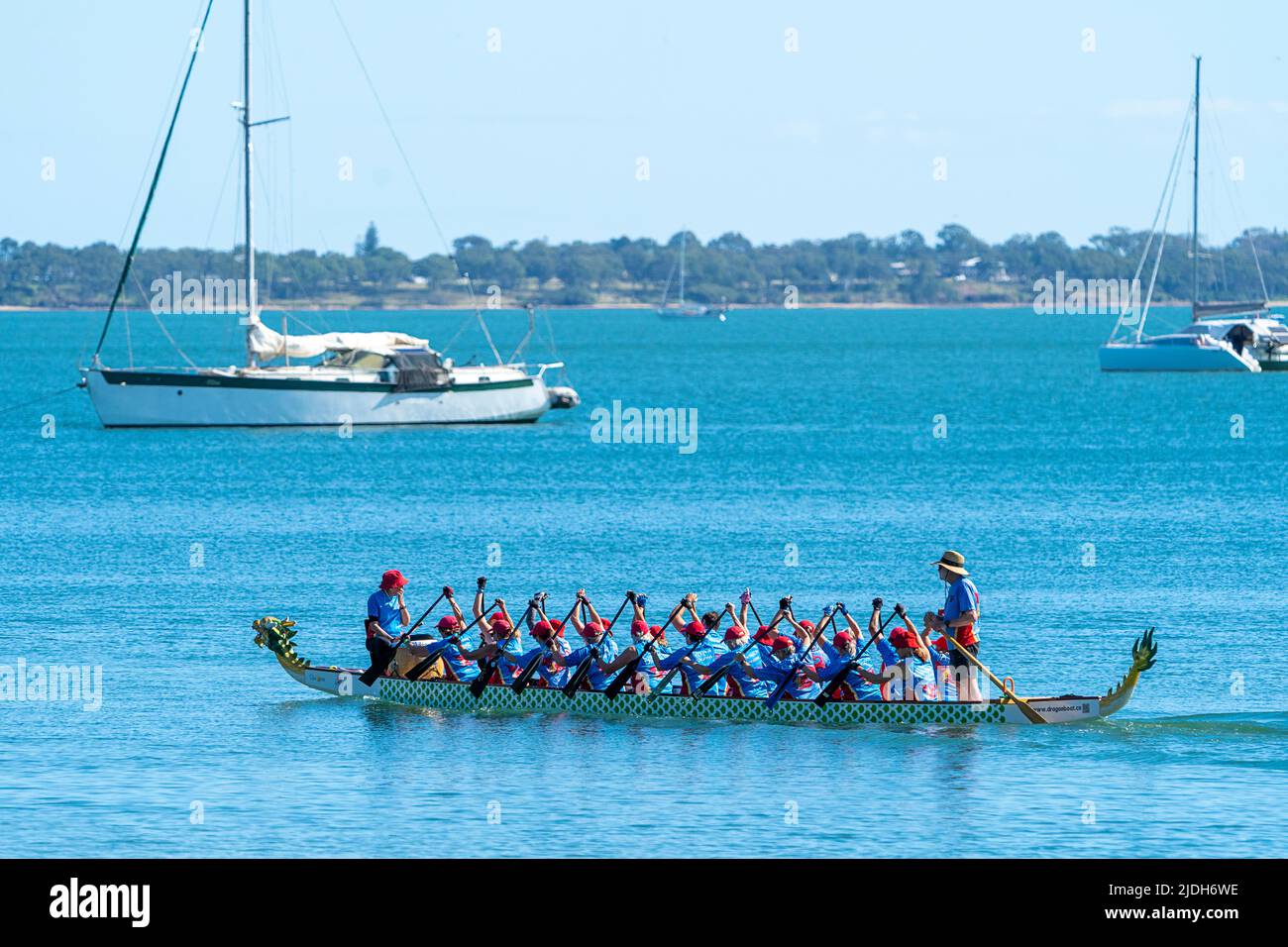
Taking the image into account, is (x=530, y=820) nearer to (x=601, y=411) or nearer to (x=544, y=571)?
(x=544, y=571)

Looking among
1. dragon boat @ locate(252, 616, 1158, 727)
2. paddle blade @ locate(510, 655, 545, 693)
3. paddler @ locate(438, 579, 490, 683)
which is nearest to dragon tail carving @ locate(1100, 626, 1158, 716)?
dragon boat @ locate(252, 616, 1158, 727)

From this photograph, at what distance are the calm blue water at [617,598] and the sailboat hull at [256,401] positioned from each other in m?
1.06

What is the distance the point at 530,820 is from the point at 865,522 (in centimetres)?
3124

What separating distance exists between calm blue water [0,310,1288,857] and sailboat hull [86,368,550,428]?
106 cm

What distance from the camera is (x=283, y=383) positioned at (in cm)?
7744

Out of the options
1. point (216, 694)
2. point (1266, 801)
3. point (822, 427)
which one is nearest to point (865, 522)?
point (216, 694)

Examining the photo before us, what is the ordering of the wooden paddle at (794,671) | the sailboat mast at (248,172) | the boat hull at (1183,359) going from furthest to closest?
the boat hull at (1183,359), the sailboat mast at (248,172), the wooden paddle at (794,671)

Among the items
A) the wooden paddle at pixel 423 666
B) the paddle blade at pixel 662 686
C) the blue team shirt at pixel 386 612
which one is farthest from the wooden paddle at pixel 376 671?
the paddle blade at pixel 662 686

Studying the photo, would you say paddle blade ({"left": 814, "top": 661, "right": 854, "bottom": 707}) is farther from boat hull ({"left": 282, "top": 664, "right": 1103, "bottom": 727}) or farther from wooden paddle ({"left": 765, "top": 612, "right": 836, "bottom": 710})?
wooden paddle ({"left": 765, "top": 612, "right": 836, "bottom": 710})

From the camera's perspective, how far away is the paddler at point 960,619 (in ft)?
95.2

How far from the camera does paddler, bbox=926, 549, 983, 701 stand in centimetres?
2902

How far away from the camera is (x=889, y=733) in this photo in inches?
Answer: 1174

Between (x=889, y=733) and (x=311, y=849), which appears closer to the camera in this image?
Result: (x=311, y=849)

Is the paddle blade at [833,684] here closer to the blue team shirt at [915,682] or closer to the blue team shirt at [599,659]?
the blue team shirt at [915,682]
